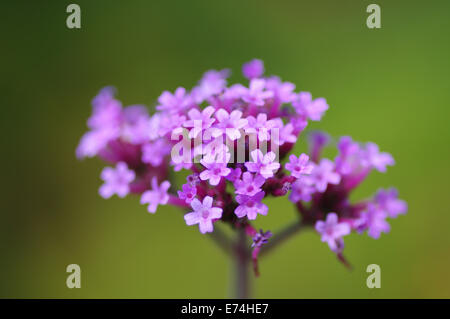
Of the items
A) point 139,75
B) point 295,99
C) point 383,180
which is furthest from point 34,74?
point 383,180

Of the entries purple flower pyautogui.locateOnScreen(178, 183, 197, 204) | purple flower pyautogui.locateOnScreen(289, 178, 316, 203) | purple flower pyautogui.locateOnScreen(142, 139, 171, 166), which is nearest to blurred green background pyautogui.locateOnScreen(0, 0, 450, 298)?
purple flower pyautogui.locateOnScreen(142, 139, 171, 166)

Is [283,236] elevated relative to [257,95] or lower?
lower

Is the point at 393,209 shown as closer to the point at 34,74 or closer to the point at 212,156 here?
the point at 212,156

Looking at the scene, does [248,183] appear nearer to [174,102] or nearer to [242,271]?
[174,102]

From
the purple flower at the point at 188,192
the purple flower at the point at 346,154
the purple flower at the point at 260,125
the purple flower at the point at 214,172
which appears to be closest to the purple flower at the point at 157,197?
the purple flower at the point at 188,192

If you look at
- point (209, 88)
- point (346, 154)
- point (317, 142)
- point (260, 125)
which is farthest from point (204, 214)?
point (317, 142)

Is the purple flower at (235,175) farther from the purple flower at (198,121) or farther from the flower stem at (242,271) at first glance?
the flower stem at (242,271)
